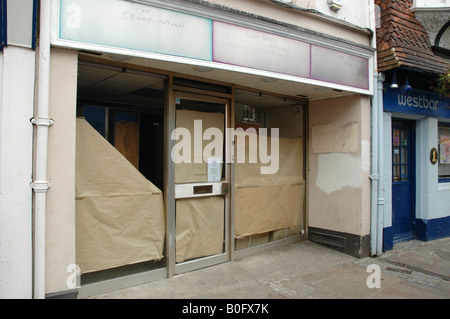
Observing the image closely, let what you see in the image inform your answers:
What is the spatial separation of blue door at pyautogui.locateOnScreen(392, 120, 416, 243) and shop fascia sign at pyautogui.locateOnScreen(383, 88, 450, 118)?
0.39 metres

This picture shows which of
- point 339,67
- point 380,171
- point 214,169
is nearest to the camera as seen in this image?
point 214,169

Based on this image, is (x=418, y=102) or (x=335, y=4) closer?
(x=335, y=4)

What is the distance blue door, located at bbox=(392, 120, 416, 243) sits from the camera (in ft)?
22.2

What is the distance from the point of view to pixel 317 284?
178 inches

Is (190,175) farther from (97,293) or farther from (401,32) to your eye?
(401,32)

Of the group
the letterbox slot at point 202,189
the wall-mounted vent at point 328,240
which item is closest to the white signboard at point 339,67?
the letterbox slot at point 202,189

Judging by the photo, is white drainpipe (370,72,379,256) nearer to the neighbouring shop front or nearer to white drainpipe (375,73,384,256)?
white drainpipe (375,73,384,256)

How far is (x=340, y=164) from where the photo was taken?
5.93m

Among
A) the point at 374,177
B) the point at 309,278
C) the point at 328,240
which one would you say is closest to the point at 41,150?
the point at 309,278

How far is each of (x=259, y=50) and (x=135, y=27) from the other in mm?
1668

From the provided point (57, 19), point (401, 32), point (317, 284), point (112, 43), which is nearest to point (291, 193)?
point (317, 284)

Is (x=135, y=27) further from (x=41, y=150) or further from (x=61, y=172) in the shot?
(x=61, y=172)

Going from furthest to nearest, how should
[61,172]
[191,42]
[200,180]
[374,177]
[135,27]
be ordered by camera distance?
[374,177] < [200,180] < [191,42] < [135,27] < [61,172]

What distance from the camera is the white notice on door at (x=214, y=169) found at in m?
4.94
